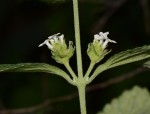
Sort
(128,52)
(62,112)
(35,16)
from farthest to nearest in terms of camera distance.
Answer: (35,16), (62,112), (128,52)

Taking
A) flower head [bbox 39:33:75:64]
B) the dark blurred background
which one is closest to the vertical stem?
flower head [bbox 39:33:75:64]

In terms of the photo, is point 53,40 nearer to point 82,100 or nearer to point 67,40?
point 82,100

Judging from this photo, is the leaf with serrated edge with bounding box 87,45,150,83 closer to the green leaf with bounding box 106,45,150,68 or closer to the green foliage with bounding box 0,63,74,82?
the green leaf with bounding box 106,45,150,68

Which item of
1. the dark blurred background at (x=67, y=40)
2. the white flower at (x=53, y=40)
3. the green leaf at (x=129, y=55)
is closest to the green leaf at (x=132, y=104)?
the green leaf at (x=129, y=55)

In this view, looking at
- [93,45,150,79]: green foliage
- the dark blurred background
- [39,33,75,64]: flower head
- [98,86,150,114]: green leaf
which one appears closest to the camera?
[93,45,150,79]: green foliage

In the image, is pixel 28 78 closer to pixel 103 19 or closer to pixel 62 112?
pixel 62 112

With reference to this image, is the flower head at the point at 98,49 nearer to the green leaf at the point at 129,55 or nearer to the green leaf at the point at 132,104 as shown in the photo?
the green leaf at the point at 129,55

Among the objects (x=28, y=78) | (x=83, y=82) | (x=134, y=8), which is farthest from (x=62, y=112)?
(x=83, y=82)
